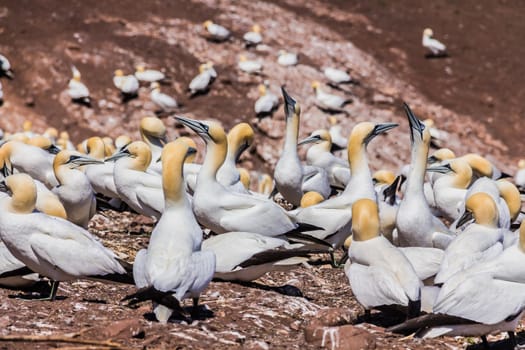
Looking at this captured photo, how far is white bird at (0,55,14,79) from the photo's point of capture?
69.4ft

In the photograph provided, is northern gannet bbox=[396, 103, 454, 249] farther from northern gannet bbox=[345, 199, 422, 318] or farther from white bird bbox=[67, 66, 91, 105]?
white bird bbox=[67, 66, 91, 105]

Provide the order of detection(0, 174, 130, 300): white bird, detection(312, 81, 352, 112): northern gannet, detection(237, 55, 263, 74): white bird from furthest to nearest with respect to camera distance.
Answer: detection(237, 55, 263, 74): white bird, detection(312, 81, 352, 112): northern gannet, detection(0, 174, 130, 300): white bird

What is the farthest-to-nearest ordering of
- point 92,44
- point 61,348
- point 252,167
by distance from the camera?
point 92,44 → point 252,167 → point 61,348

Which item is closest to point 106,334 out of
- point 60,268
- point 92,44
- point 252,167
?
point 60,268

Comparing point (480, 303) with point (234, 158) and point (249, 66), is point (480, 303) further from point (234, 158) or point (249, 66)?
point (249, 66)

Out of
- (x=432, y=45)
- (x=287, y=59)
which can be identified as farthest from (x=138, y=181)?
(x=432, y=45)

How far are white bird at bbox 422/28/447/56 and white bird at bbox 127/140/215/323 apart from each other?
19402 mm

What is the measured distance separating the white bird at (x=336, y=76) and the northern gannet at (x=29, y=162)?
37.3ft

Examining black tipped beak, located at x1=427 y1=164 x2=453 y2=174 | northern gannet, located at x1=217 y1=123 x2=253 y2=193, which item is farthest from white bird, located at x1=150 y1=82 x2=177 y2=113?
black tipped beak, located at x1=427 y1=164 x2=453 y2=174

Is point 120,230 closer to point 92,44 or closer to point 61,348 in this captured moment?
point 61,348

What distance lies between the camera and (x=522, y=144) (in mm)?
22547

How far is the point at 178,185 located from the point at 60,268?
1034 mm

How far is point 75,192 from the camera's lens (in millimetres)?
9758

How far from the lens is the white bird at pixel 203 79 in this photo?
2114 centimetres
